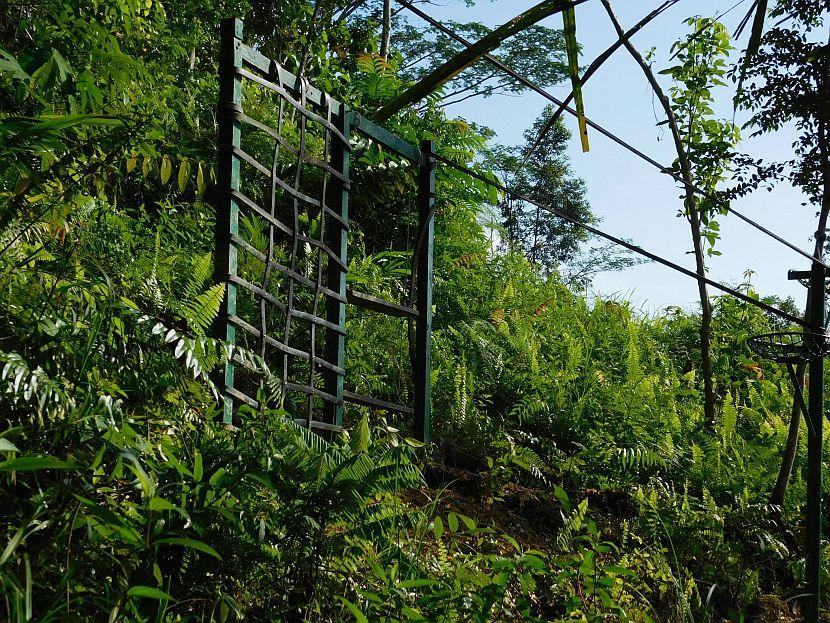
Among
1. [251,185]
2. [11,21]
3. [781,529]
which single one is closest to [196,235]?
[251,185]

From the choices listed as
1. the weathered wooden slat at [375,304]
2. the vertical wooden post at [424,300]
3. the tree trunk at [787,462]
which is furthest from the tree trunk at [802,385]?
the weathered wooden slat at [375,304]

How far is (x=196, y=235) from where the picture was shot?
5.23 metres

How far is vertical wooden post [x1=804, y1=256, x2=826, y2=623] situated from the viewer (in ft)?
8.34

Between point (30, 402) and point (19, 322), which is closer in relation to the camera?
point (30, 402)

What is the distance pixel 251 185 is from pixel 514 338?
2.26 m

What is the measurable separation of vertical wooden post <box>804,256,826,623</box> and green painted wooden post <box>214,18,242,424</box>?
212 centimetres

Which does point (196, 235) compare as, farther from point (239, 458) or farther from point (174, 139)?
point (239, 458)

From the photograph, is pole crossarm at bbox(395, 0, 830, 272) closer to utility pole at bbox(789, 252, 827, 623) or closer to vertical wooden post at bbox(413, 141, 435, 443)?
utility pole at bbox(789, 252, 827, 623)

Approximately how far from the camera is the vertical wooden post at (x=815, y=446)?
8.34 feet

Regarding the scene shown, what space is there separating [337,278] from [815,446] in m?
2.25

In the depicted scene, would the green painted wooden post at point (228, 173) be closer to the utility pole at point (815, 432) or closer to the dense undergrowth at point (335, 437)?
the dense undergrowth at point (335, 437)

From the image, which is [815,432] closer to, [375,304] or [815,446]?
[815,446]

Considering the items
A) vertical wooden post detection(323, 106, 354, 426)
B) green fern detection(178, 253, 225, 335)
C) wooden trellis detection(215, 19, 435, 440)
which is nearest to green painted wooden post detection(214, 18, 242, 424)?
wooden trellis detection(215, 19, 435, 440)

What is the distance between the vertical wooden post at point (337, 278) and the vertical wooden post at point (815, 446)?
204cm
